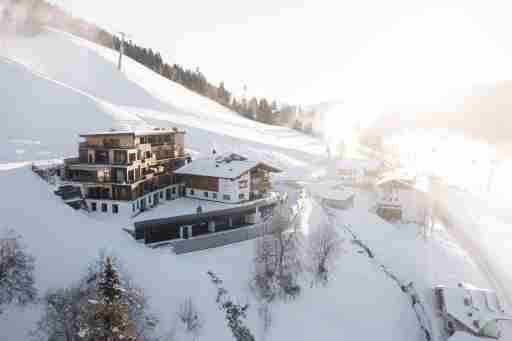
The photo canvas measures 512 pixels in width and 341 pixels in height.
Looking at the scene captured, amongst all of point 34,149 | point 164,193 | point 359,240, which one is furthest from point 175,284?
point 34,149

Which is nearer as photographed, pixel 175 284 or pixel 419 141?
pixel 175 284

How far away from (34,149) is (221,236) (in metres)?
26.7

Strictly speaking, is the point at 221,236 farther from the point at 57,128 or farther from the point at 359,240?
the point at 57,128

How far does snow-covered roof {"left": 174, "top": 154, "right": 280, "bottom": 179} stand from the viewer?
39250 millimetres

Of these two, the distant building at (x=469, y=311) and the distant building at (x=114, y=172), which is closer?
the distant building at (x=469, y=311)

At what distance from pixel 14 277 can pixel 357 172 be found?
6107cm

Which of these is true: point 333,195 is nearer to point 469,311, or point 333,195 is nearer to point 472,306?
point 472,306

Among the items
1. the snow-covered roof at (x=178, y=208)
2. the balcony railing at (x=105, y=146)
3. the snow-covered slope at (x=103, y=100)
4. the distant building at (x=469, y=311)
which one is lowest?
the distant building at (x=469, y=311)

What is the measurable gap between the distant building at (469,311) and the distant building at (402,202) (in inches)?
708

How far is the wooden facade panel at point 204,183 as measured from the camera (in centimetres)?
3969

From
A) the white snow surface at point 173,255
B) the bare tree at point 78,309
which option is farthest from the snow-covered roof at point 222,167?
the bare tree at point 78,309

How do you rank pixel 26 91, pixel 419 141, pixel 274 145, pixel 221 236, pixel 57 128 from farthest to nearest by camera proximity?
pixel 419 141
pixel 274 145
pixel 26 91
pixel 57 128
pixel 221 236

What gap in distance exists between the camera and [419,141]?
124 metres

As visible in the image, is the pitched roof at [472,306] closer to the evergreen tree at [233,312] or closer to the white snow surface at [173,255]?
the white snow surface at [173,255]
